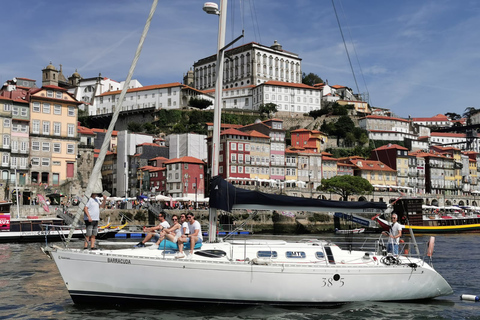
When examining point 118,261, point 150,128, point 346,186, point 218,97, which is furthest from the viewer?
point 150,128

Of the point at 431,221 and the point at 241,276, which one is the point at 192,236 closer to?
the point at 241,276

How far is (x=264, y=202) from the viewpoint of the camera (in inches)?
564

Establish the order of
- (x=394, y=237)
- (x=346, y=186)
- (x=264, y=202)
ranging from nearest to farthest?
(x=264, y=202)
(x=394, y=237)
(x=346, y=186)

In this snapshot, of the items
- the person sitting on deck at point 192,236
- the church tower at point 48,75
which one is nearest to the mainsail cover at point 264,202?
the person sitting on deck at point 192,236

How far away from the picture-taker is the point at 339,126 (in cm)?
11644

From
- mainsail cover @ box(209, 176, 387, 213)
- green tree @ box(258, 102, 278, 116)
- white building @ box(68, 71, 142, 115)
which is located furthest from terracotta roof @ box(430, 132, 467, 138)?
mainsail cover @ box(209, 176, 387, 213)

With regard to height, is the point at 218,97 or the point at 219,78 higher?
the point at 219,78

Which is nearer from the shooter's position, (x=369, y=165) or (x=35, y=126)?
(x=35, y=126)

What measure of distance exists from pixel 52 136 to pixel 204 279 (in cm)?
5274

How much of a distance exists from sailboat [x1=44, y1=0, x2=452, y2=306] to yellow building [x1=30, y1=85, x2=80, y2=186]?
49.2 metres

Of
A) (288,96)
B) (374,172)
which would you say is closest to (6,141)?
(374,172)

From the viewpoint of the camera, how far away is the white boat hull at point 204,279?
12.8 metres

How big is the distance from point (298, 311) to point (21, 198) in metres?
47.4

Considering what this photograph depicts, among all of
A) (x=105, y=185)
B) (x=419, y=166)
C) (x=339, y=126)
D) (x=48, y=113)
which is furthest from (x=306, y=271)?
(x=339, y=126)
